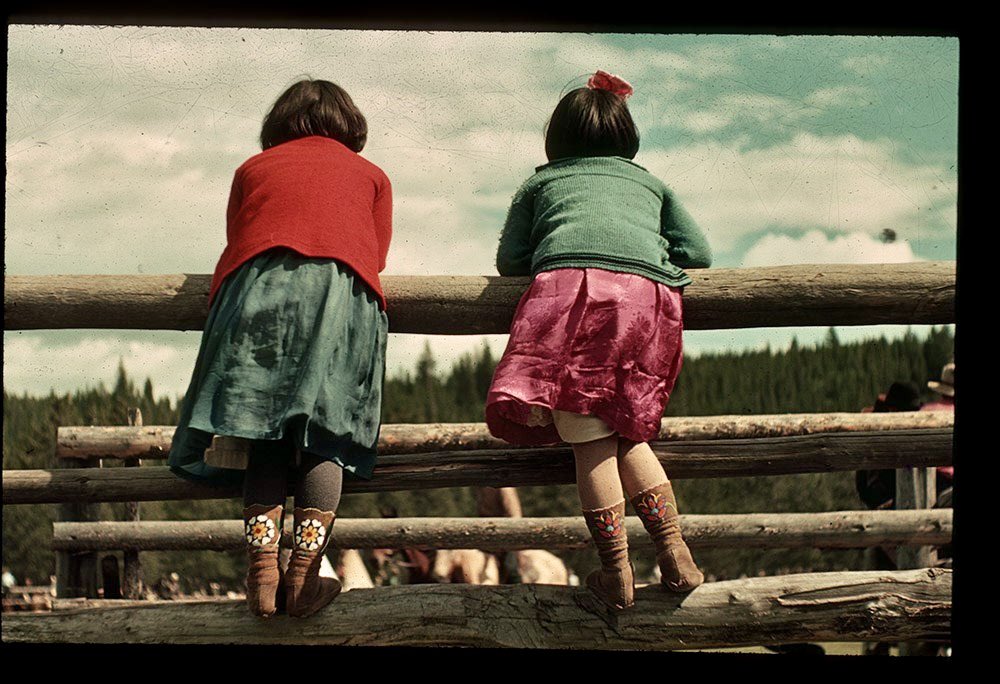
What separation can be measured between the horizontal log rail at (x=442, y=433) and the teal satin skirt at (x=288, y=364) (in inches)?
64.7

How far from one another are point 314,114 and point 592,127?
886 mm

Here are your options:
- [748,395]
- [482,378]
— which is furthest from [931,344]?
[482,378]

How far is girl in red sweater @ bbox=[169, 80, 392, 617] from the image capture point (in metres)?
3.14

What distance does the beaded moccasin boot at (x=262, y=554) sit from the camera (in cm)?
313

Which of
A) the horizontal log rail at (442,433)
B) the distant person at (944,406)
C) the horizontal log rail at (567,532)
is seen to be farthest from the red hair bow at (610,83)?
the distant person at (944,406)

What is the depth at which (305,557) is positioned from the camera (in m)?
3.18

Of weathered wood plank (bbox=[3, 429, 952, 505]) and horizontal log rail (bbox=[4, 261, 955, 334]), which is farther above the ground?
horizontal log rail (bbox=[4, 261, 955, 334])

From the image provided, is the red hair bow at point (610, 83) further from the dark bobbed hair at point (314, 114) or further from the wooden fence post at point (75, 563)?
the wooden fence post at point (75, 563)

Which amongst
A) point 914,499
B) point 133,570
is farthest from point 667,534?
point 914,499

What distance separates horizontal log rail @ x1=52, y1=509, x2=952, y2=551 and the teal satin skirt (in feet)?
7.98

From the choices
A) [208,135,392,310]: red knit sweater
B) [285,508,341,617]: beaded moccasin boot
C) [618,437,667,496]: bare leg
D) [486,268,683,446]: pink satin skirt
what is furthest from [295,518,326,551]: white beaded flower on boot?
[618,437,667,496]: bare leg

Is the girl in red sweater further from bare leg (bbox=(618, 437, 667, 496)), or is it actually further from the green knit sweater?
bare leg (bbox=(618, 437, 667, 496))

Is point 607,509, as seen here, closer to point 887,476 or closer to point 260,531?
point 260,531

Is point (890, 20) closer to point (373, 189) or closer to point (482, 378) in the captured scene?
point (373, 189)
